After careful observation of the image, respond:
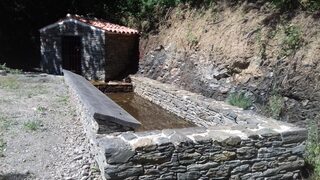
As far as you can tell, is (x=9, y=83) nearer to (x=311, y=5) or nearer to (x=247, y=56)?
(x=247, y=56)

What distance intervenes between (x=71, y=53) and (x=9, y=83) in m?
3.57

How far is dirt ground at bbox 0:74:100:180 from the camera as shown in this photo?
5191 millimetres

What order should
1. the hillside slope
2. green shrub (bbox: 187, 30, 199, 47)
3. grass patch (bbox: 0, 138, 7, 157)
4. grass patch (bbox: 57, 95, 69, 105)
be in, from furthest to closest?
green shrub (bbox: 187, 30, 199, 47) < grass patch (bbox: 57, 95, 69, 105) < the hillside slope < grass patch (bbox: 0, 138, 7, 157)

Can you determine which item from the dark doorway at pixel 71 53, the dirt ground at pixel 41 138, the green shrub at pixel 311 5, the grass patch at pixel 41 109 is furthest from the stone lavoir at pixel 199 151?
the dark doorway at pixel 71 53

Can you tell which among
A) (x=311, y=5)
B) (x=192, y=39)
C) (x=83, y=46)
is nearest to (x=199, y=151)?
(x=311, y=5)

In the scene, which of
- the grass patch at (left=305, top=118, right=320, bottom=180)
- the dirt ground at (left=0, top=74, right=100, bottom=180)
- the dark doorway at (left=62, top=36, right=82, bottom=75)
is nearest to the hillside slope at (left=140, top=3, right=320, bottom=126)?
the grass patch at (left=305, top=118, right=320, bottom=180)

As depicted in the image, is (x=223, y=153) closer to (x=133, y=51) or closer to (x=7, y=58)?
(x=133, y=51)

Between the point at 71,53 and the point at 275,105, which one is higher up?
the point at 71,53

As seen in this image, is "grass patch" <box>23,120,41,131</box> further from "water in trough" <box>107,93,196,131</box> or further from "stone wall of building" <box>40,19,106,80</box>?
"stone wall of building" <box>40,19,106,80</box>

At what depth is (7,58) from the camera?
19766 millimetres

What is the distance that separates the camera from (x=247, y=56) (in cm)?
971

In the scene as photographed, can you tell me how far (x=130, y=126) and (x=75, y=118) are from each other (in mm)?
3322

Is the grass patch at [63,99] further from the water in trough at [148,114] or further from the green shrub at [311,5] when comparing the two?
the green shrub at [311,5]

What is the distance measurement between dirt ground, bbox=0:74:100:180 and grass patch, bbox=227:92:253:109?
363cm
